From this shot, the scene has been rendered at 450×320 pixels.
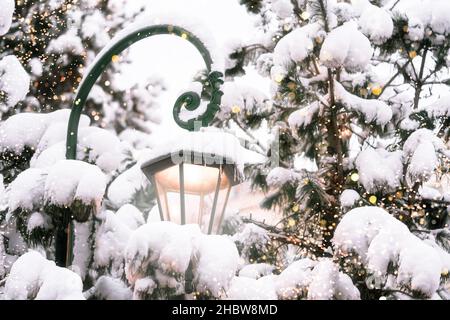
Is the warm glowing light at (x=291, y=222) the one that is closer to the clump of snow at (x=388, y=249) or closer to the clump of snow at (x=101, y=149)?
the clump of snow at (x=388, y=249)

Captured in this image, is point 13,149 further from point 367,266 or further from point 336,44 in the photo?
point 336,44

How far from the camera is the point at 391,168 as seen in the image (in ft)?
18.1

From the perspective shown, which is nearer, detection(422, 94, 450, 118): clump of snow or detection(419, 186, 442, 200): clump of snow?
detection(422, 94, 450, 118): clump of snow

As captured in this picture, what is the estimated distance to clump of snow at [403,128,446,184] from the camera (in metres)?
5.05

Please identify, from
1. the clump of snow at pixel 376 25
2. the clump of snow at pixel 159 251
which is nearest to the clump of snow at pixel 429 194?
the clump of snow at pixel 376 25

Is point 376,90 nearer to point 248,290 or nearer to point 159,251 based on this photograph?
point 248,290

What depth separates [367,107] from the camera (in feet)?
18.8

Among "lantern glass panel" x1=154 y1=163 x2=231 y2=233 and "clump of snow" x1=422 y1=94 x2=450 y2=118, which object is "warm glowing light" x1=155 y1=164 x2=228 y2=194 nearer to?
"lantern glass panel" x1=154 y1=163 x2=231 y2=233

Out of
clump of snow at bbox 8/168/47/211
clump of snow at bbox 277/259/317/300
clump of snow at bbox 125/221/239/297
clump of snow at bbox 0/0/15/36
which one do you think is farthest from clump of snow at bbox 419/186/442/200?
clump of snow at bbox 0/0/15/36

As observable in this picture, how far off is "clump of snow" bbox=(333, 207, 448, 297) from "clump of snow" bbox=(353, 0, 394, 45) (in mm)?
2678

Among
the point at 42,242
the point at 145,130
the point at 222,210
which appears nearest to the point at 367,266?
the point at 222,210

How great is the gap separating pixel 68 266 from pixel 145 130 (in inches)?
292

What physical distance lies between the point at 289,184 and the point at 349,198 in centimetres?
97

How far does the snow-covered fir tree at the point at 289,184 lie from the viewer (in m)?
2.50
